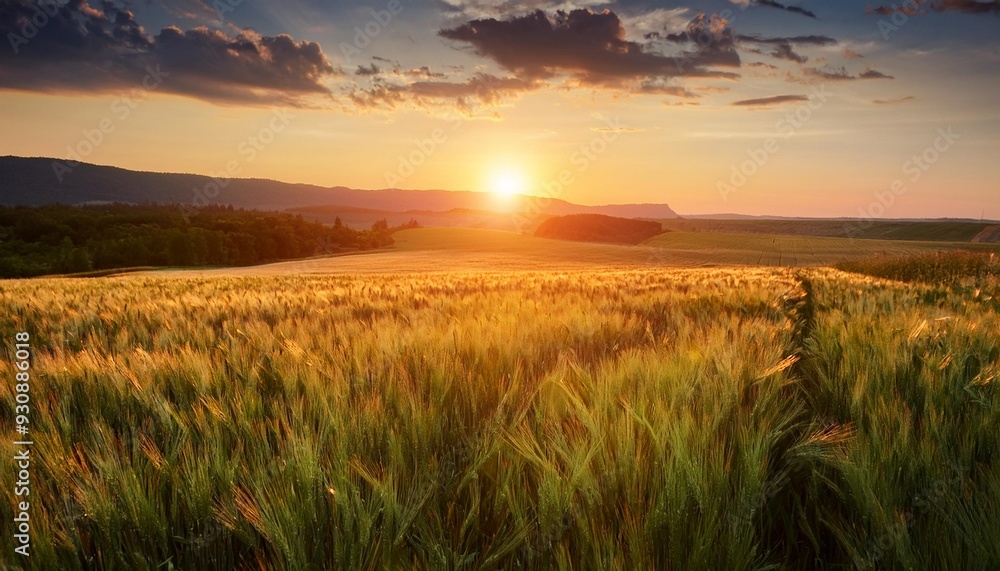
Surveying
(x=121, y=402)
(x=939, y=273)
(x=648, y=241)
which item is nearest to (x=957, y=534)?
(x=121, y=402)

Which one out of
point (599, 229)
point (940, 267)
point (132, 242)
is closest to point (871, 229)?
point (599, 229)

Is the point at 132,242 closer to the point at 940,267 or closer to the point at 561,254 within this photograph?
the point at 561,254

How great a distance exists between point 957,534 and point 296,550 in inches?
57.2

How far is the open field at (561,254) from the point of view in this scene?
41281 mm

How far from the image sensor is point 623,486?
1235 mm

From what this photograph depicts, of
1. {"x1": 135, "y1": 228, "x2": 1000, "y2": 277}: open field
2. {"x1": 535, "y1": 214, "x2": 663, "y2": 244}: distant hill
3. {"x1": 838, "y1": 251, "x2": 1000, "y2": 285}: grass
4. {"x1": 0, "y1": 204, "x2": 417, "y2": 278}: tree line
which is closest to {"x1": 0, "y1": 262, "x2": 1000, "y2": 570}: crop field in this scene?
{"x1": 838, "y1": 251, "x2": 1000, "y2": 285}: grass

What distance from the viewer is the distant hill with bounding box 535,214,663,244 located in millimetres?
92562

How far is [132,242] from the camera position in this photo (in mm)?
60125

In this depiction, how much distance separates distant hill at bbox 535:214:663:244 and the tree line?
39793 millimetres

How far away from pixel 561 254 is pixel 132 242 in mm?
52313

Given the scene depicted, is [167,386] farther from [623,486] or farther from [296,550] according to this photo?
[623,486]

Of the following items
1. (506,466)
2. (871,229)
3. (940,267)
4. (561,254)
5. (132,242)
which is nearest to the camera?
(506,466)

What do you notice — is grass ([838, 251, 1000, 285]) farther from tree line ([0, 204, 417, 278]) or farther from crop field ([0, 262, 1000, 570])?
tree line ([0, 204, 417, 278])

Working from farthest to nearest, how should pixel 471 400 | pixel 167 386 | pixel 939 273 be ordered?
1. pixel 939 273
2. pixel 167 386
3. pixel 471 400
